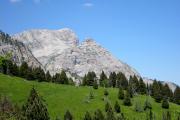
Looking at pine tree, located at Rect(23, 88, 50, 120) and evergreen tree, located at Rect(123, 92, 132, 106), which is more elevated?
evergreen tree, located at Rect(123, 92, 132, 106)

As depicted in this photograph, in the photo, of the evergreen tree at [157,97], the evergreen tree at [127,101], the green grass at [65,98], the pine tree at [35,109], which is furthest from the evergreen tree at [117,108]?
the pine tree at [35,109]

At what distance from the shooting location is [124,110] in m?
161

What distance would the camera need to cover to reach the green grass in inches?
6163

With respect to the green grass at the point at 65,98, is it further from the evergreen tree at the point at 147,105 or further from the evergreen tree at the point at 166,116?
the evergreen tree at the point at 147,105

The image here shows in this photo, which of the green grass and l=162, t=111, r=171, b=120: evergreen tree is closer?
l=162, t=111, r=171, b=120: evergreen tree

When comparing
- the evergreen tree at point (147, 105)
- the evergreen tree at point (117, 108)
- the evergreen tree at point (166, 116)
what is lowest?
the evergreen tree at point (166, 116)

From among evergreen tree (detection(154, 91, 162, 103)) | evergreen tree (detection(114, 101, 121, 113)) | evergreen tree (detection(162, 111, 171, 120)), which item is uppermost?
evergreen tree (detection(154, 91, 162, 103))

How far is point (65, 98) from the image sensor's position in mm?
171500

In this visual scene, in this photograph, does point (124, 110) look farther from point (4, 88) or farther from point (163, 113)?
point (4, 88)

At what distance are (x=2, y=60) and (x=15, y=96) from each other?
5869 inches

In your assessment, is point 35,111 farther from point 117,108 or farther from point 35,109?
point 117,108

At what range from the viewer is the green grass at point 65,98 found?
514 feet

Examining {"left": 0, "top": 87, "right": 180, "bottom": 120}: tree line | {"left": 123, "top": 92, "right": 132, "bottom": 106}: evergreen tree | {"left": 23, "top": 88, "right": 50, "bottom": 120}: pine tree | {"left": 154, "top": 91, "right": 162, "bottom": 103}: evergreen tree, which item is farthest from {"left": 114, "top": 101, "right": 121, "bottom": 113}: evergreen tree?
{"left": 23, "top": 88, "right": 50, "bottom": 120}: pine tree

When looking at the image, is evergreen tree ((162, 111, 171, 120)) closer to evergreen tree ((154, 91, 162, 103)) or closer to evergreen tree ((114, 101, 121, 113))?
evergreen tree ((114, 101, 121, 113))
